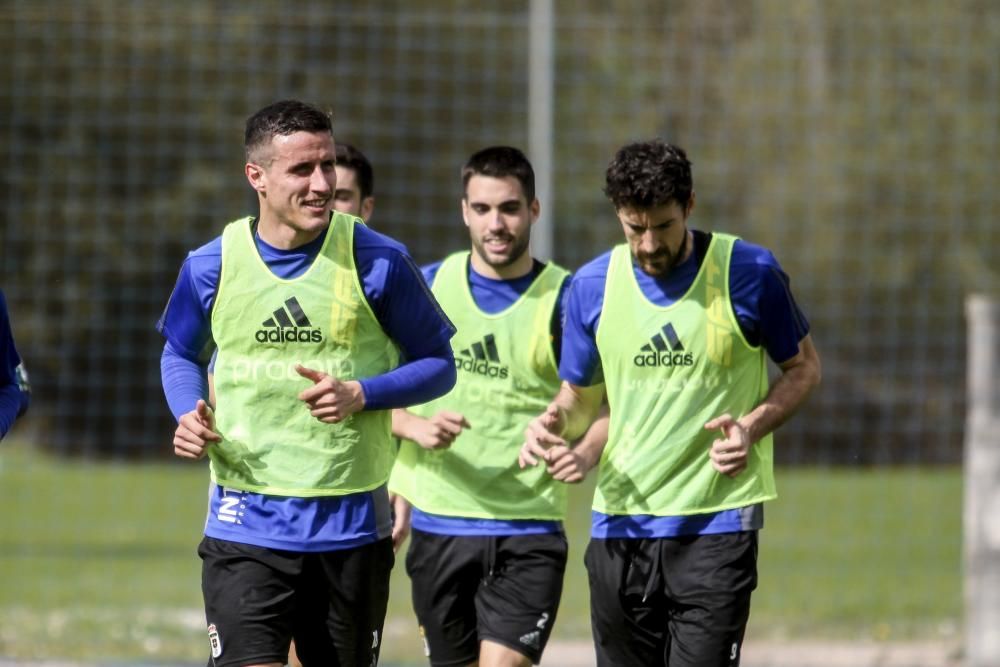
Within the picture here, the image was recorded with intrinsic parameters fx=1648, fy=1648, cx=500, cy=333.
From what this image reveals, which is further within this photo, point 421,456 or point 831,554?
point 831,554

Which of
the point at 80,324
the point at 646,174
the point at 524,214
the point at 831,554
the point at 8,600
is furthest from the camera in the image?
the point at 831,554

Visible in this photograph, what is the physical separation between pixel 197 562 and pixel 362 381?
9276 millimetres

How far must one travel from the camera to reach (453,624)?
20.3ft

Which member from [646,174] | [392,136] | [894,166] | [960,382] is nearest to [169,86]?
[392,136]

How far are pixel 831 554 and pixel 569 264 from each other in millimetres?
3212

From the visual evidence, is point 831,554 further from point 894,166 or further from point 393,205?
point 393,205

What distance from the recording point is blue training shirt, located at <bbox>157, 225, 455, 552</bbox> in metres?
4.80

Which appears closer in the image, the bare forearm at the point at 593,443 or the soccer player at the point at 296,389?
the soccer player at the point at 296,389

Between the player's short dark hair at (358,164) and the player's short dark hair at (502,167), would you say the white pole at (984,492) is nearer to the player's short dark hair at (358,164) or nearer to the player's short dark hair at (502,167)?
the player's short dark hair at (502,167)

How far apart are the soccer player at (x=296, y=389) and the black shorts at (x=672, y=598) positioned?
2.76 feet

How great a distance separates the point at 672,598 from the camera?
5250 mm

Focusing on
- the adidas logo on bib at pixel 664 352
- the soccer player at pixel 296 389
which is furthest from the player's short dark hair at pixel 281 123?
the adidas logo on bib at pixel 664 352

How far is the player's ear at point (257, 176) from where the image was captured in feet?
16.0

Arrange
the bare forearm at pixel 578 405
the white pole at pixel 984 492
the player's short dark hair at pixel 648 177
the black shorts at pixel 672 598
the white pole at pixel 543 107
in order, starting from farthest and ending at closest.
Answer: the white pole at pixel 543 107 < the white pole at pixel 984 492 < the bare forearm at pixel 578 405 < the black shorts at pixel 672 598 < the player's short dark hair at pixel 648 177
